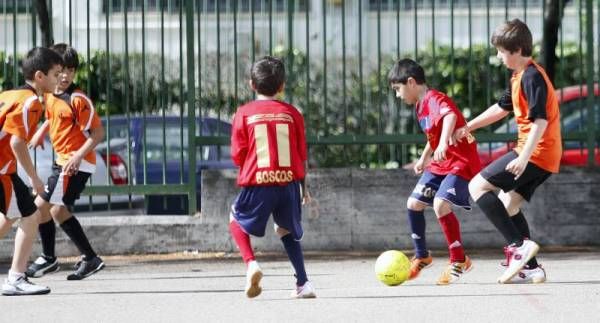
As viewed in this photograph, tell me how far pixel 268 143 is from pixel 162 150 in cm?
358

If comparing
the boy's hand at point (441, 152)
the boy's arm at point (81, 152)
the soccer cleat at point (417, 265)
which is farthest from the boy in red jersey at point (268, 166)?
the boy's arm at point (81, 152)

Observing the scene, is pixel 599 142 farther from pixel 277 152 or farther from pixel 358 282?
pixel 277 152

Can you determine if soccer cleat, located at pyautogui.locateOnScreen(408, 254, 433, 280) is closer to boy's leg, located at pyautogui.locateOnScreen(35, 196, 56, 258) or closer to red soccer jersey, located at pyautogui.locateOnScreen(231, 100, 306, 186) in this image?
red soccer jersey, located at pyautogui.locateOnScreen(231, 100, 306, 186)

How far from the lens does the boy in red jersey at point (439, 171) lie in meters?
9.16

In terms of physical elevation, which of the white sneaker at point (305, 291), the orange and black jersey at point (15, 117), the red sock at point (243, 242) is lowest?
the white sneaker at point (305, 291)

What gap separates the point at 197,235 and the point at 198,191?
1.58 feet

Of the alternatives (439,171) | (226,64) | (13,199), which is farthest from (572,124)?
(13,199)

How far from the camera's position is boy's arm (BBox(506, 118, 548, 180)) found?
28.8ft

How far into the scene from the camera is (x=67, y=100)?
Answer: 9984 millimetres

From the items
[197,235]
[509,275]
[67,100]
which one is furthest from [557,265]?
[67,100]

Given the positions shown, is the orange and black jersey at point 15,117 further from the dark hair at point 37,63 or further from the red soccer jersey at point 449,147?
the red soccer jersey at point 449,147

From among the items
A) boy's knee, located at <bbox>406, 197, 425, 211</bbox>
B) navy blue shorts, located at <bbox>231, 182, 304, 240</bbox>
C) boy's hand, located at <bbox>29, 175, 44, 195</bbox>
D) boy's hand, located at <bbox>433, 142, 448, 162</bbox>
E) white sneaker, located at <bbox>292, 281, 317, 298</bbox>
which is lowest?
white sneaker, located at <bbox>292, 281, 317, 298</bbox>

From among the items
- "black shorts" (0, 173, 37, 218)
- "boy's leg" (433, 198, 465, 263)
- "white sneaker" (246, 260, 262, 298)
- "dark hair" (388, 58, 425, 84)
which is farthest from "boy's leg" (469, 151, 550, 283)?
"black shorts" (0, 173, 37, 218)

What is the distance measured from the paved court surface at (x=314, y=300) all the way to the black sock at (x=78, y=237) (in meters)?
0.19
